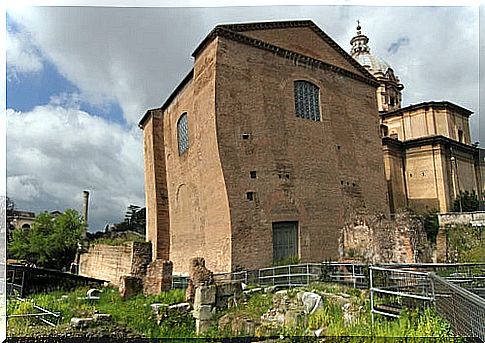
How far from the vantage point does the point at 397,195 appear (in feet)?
85.5

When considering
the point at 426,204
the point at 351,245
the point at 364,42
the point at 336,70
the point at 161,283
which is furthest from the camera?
the point at 364,42

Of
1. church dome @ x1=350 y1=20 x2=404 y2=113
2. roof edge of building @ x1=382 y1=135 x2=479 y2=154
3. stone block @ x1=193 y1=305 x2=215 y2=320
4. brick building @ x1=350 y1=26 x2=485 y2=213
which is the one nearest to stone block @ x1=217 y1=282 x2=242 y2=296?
stone block @ x1=193 y1=305 x2=215 y2=320

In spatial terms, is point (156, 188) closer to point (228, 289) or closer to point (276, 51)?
point (276, 51)

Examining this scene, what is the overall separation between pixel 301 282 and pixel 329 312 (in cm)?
424

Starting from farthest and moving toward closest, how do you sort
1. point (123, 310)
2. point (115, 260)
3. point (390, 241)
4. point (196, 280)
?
point (115, 260), point (390, 241), point (196, 280), point (123, 310)

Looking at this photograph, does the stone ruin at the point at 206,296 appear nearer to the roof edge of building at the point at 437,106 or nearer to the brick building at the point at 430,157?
the brick building at the point at 430,157

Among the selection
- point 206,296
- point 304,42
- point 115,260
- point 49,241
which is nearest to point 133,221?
point 49,241

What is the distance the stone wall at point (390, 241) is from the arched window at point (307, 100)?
177 inches

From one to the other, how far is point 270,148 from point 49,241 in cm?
1495

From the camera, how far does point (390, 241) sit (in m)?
14.4

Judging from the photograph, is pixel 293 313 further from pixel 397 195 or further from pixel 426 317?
pixel 397 195

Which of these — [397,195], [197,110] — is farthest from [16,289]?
[397,195]

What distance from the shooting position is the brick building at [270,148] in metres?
15.5

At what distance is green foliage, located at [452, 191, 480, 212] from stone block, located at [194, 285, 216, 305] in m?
19.4
